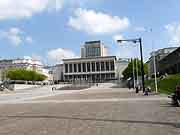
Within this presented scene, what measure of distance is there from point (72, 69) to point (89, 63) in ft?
37.2

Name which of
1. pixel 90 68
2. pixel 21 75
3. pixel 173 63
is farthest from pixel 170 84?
pixel 90 68

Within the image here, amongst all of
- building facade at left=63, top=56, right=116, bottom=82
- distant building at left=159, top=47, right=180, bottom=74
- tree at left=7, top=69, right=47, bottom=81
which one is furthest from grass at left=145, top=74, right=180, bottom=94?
building facade at left=63, top=56, right=116, bottom=82

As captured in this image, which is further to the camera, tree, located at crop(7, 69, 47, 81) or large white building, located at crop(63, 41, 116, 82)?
large white building, located at crop(63, 41, 116, 82)

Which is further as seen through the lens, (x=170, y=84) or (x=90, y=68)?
(x=90, y=68)

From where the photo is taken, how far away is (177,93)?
21641 mm

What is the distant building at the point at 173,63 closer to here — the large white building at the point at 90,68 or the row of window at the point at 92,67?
the large white building at the point at 90,68

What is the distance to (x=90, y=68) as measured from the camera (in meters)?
A: 190

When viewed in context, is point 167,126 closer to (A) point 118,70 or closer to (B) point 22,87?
(B) point 22,87

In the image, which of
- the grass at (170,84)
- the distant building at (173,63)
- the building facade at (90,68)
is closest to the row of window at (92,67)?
the building facade at (90,68)

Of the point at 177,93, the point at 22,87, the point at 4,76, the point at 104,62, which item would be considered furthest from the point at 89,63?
the point at 177,93

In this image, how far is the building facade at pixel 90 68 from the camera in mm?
187375

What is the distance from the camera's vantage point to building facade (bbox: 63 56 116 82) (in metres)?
187

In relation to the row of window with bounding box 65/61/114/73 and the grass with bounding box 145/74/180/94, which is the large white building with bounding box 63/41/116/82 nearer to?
the row of window with bounding box 65/61/114/73

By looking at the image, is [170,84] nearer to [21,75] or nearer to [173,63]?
[173,63]
